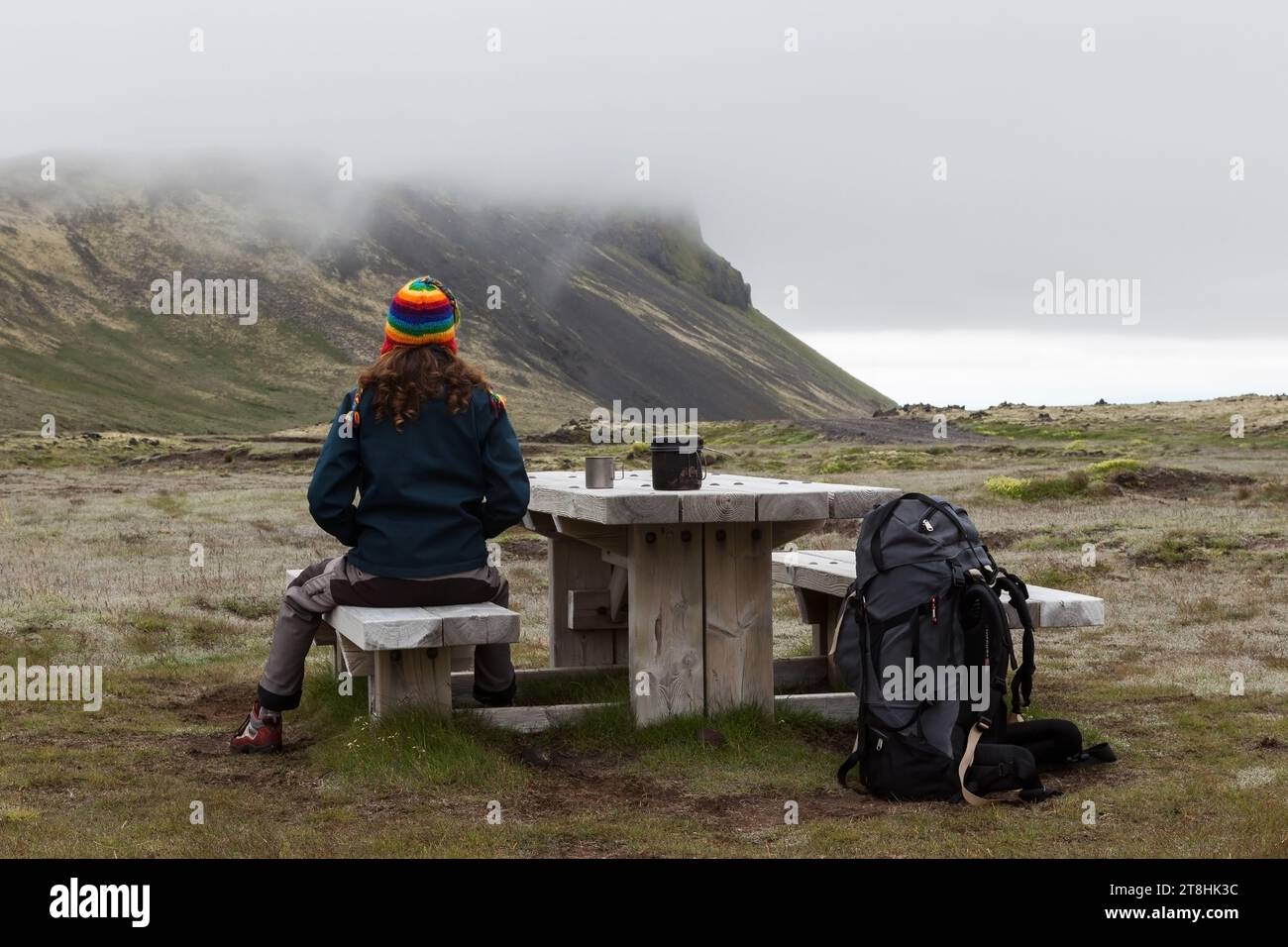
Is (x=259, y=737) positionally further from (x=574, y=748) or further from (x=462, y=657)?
(x=574, y=748)

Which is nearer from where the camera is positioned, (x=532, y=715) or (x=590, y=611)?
(x=532, y=715)

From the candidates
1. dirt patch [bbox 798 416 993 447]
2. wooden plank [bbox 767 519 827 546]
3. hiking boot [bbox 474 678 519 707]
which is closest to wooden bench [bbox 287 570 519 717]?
hiking boot [bbox 474 678 519 707]

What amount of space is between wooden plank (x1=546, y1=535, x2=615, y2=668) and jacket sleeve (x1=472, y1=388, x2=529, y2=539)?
246 centimetres

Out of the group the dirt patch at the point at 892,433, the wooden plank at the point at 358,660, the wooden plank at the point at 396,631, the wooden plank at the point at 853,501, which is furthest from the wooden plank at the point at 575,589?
the dirt patch at the point at 892,433

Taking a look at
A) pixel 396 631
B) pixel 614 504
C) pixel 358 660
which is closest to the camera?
pixel 396 631

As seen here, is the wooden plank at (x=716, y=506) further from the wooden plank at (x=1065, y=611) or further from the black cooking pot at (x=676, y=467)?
the wooden plank at (x=1065, y=611)

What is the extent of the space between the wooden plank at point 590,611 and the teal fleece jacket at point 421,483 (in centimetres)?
229

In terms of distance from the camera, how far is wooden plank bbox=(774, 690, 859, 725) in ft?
Result: 28.0

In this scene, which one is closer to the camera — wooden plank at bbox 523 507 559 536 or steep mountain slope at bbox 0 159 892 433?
wooden plank at bbox 523 507 559 536

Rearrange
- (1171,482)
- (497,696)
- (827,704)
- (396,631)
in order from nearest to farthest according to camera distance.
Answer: (396,631) < (827,704) < (497,696) < (1171,482)

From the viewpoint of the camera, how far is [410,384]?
7.59 meters

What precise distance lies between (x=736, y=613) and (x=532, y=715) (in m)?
1.33

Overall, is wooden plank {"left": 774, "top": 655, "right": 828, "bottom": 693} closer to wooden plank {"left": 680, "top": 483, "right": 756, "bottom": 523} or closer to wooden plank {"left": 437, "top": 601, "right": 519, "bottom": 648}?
wooden plank {"left": 680, "top": 483, "right": 756, "bottom": 523}

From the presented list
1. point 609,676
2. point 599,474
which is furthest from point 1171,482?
point 599,474
